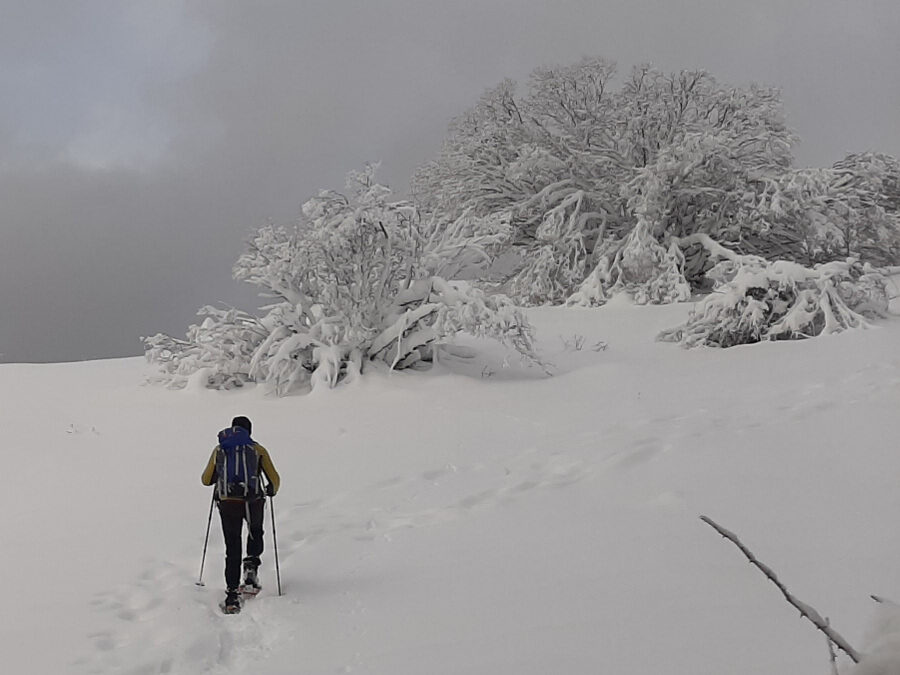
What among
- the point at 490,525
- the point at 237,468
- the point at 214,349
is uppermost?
the point at 214,349

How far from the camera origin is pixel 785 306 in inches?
501

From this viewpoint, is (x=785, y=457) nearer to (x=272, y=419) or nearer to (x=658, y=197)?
(x=272, y=419)

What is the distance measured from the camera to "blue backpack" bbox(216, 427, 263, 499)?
5098 millimetres

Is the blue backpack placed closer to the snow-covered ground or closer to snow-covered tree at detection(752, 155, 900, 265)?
the snow-covered ground

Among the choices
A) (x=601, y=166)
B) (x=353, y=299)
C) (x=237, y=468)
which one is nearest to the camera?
(x=237, y=468)

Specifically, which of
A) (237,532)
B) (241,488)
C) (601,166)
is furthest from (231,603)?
(601,166)

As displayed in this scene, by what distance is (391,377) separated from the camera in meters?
11.3

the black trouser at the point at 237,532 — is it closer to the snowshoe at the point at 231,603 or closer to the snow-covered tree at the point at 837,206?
the snowshoe at the point at 231,603

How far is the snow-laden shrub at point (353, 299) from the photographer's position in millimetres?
11320

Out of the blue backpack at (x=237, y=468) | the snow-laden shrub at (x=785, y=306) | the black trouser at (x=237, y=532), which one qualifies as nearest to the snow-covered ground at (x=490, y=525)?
the black trouser at (x=237, y=532)

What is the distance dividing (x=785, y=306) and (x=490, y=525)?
9.23 metres

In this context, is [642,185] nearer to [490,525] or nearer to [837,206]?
[837,206]

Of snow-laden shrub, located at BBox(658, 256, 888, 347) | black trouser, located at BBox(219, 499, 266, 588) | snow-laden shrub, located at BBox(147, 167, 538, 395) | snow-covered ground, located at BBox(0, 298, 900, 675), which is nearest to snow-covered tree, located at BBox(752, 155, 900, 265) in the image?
snow-laden shrub, located at BBox(658, 256, 888, 347)

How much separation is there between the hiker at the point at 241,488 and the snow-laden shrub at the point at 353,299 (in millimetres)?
5901
